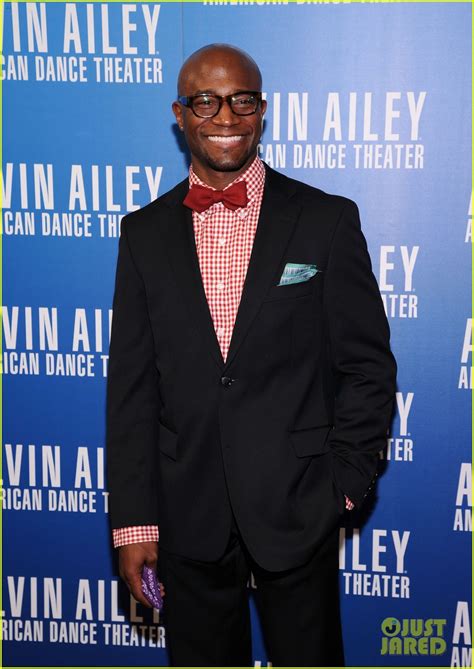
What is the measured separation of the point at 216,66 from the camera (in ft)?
6.38

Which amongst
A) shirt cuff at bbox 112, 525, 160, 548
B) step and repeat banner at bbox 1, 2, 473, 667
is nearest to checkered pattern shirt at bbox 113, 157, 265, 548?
shirt cuff at bbox 112, 525, 160, 548

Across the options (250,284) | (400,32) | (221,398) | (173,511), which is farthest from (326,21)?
(173,511)

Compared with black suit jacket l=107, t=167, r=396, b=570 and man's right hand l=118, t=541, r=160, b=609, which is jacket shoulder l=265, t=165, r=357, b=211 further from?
man's right hand l=118, t=541, r=160, b=609

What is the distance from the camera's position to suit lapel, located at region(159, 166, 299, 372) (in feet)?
6.21

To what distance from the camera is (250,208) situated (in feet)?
6.64

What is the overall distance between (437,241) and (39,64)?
56.7 inches

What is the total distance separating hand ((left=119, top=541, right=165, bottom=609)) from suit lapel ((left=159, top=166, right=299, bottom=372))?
549 mm

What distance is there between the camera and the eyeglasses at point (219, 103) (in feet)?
6.42

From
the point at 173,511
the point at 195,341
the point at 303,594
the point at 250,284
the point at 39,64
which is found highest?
the point at 39,64

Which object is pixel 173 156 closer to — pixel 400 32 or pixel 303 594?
pixel 400 32

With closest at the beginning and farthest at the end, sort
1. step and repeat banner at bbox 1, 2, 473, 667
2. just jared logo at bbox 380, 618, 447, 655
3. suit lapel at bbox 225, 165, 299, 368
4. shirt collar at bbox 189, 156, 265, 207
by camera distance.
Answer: suit lapel at bbox 225, 165, 299, 368 < shirt collar at bbox 189, 156, 265, 207 < step and repeat banner at bbox 1, 2, 473, 667 < just jared logo at bbox 380, 618, 447, 655

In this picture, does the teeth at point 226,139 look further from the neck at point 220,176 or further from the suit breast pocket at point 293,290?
the suit breast pocket at point 293,290

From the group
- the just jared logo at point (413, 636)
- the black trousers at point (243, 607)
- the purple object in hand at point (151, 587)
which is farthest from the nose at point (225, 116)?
the just jared logo at point (413, 636)

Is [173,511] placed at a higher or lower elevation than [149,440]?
lower
